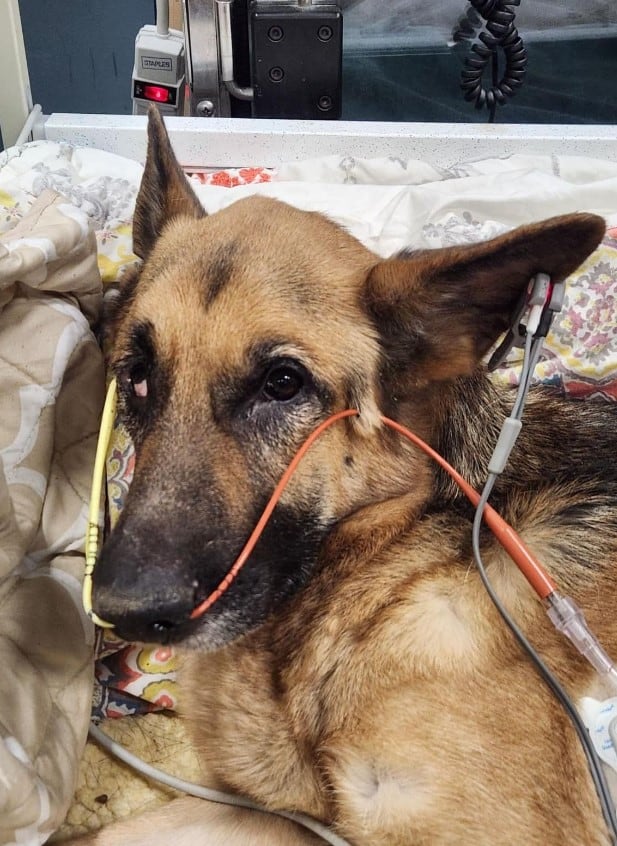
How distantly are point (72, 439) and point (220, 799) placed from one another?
0.70m

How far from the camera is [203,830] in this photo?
1.43 meters

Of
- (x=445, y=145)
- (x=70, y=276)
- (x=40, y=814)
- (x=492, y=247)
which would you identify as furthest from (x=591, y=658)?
(x=445, y=145)

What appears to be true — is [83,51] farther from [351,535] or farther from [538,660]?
[538,660]

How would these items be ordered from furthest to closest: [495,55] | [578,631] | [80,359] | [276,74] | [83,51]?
[83,51] < [495,55] < [276,74] < [80,359] < [578,631]

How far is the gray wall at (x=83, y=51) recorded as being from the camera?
3.51 meters

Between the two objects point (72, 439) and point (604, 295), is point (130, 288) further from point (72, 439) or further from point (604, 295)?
point (604, 295)

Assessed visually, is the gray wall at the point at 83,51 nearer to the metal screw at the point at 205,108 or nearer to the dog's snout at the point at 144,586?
the metal screw at the point at 205,108

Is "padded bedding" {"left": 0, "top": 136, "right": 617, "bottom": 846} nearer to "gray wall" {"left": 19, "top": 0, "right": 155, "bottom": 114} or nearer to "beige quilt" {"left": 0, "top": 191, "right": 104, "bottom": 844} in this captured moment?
"beige quilt" {"left": 0, "top": 191, "right": 104, "bottom": 844}

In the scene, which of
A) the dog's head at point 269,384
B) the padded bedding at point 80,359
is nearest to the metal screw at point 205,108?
the padded bedding at point 80,359

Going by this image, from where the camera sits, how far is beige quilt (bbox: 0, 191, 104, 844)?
128 cm

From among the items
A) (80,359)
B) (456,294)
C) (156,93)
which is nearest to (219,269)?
(456,294)

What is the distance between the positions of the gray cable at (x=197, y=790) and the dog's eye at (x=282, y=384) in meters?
0.68

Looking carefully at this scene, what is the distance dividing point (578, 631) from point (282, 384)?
1.72 ft

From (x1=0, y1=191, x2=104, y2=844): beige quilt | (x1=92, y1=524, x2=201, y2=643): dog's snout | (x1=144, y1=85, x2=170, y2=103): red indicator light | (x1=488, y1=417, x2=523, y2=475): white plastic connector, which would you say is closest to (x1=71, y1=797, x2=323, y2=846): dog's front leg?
(x1=0, y1=191, x2=104, y2=844): beige quilt
